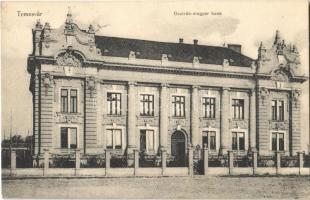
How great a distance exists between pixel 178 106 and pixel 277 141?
13.0ft

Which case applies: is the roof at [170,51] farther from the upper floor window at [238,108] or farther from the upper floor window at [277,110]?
the upper floor window at [277,110]

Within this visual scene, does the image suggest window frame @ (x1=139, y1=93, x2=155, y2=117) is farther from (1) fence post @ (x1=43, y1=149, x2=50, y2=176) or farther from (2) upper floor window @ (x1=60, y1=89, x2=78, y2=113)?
(1) fence post @ (x1=43, y1=149, x2=50, y2=176)

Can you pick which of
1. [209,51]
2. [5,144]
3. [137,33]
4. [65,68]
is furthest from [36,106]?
[209,51]

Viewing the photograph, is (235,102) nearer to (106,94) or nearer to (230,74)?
(230,74)

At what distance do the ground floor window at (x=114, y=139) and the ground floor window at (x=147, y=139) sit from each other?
82 centimetres

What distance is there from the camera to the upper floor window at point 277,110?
2264 centimetres

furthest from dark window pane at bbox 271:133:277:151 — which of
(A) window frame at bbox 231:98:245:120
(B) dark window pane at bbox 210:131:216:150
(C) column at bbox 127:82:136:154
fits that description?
(C) column at bbox 127:82:136:154

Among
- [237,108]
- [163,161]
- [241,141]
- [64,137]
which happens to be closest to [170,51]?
[237,108]

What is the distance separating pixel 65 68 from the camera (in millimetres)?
21594

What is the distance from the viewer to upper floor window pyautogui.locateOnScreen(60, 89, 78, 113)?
21.7m

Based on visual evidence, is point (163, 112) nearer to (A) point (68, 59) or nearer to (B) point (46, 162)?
(A) point (68, 59)

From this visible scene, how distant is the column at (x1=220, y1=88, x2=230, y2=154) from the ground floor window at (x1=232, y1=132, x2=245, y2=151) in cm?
27

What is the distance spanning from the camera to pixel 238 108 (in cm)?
2338

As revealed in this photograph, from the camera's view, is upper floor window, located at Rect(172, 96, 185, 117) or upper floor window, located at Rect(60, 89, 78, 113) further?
→ upper floor window, located at Rect(172, 96, 185, 117)
